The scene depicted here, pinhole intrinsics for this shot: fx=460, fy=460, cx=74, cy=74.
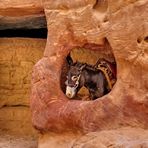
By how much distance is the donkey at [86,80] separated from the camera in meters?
3.73

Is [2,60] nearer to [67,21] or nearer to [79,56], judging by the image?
[79,56]

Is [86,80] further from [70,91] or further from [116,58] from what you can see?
[116,58]

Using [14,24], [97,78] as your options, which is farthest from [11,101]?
[97,78]

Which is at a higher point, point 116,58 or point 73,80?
point 116,58

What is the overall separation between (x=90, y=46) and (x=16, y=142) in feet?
4.53

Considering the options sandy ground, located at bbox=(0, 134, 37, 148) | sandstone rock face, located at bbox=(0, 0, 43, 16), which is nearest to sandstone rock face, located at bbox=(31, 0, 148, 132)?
sandstone rock face, located at bbox=(0, 0, 43, 16)

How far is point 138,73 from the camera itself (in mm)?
3270

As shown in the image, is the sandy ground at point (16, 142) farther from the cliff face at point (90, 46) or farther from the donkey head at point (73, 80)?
the donkey head at point (73, 80)

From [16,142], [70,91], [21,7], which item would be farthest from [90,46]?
[16,142]

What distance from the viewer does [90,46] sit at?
12.2 ft

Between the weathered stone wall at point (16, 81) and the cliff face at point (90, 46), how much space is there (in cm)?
100

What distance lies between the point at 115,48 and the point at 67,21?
0.58 meters

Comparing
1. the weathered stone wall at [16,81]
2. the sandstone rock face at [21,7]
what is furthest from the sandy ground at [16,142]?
the sandstone rock face at [21,7]

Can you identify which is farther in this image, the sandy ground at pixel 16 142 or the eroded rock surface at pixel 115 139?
the sandy ground at pixel 16 142
